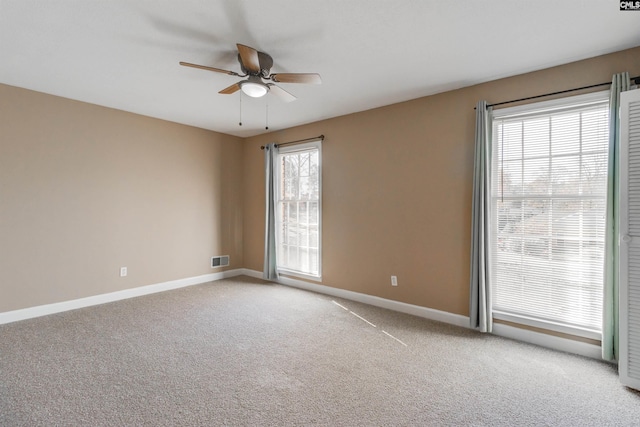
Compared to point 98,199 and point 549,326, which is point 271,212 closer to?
point 98,199

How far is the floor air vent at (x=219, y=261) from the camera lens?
18.3ft

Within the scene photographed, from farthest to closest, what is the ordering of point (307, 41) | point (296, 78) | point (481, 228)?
point (481, 228), point (296, 78), point (307, 41)

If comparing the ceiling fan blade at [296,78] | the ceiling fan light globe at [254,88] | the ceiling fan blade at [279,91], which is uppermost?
the ceiling fan blade at [279,91]

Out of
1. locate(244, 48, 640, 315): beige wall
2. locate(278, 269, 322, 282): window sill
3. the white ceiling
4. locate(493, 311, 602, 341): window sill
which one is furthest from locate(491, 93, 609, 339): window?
locate(278, 269, 322, 282): window sill

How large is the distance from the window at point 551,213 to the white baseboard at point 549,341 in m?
0.09

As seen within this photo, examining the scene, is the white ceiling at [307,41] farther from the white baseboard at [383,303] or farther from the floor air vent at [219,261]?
the floor air vent at [219,261]

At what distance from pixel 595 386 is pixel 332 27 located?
3.38 m

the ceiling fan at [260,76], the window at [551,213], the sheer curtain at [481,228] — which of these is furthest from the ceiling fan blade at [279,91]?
the window at [551,213]

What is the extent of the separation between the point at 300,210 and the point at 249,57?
3012mm

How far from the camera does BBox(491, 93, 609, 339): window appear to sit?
9.12 feet

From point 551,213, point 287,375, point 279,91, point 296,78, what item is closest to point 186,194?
point 279,91

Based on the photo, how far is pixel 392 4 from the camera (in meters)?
2.10

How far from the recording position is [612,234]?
261 cm

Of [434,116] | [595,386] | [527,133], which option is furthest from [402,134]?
[595,386]
